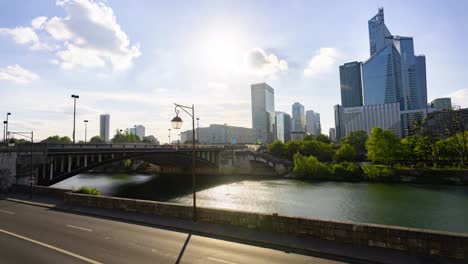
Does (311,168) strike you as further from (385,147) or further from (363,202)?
(363,202)

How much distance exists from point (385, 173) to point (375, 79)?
175178 millimetres

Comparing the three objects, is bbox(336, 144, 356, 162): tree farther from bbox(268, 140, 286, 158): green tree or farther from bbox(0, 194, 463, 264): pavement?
bbox(0, 194, 463, 264): pavement

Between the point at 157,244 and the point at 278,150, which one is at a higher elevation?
the point at 278,150

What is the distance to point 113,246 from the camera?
1233 cm

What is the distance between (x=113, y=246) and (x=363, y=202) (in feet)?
117

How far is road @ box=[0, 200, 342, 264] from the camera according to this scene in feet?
35.2

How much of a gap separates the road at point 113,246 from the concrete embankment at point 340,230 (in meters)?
1.92

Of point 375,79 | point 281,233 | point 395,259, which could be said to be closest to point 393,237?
point 395,259

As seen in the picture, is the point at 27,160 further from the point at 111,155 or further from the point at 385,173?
the point at 385,173

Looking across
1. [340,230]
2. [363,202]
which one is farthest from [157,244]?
[363,202]

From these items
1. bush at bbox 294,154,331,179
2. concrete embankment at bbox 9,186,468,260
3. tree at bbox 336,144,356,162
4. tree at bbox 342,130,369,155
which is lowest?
bush at bbox 294,154,331,179

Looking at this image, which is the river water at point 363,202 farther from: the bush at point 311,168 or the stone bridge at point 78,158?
the bush at point 311,168

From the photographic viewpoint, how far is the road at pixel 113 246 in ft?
35.2

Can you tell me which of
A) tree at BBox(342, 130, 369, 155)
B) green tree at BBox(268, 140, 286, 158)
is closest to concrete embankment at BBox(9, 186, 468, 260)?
green tree at BBox(268, 140, 286, 158)
